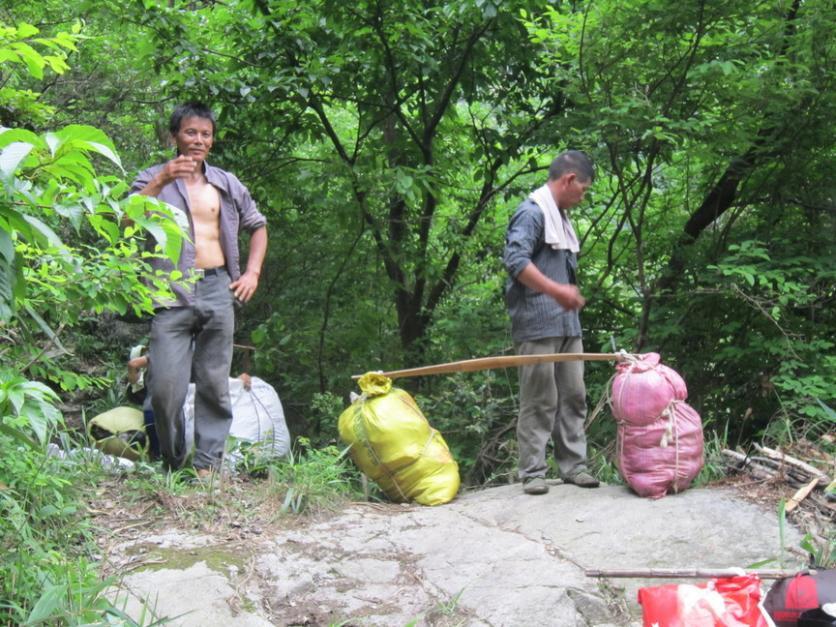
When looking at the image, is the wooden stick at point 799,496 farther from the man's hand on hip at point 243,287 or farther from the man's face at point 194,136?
the man's face at point 194,136

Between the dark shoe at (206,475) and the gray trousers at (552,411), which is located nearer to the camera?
the dark shoe at (206,475)

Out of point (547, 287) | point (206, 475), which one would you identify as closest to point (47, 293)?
point (206, 475)

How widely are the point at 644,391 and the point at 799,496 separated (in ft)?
2.74

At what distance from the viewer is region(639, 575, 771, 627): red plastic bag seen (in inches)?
99.5

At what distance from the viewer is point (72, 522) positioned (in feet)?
12.9

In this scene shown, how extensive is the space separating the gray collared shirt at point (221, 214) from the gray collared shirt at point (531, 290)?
1524 mm

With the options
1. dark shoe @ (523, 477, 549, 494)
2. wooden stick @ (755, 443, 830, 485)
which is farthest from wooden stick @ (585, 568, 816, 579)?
dark shoe @ (523, 477, 549, 494)

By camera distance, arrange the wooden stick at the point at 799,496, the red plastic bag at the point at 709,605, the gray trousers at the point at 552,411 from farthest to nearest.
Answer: the gray trousers at the point at 552,411 → the wooden stick at the point at 799,496 → the red plastic bag at the point at 709,605

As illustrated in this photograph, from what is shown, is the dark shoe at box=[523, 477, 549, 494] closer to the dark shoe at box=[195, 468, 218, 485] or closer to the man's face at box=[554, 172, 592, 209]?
the man's face at box=[554, 172, 592, 209]

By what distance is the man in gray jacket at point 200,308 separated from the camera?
496cm

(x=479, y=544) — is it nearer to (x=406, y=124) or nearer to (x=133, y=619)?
(x=133, y=619)

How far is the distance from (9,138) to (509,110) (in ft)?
19.9

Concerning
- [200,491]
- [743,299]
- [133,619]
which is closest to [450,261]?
[743,299]

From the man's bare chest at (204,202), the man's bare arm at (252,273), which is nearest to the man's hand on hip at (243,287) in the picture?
the man's bare arm at (252,273)
